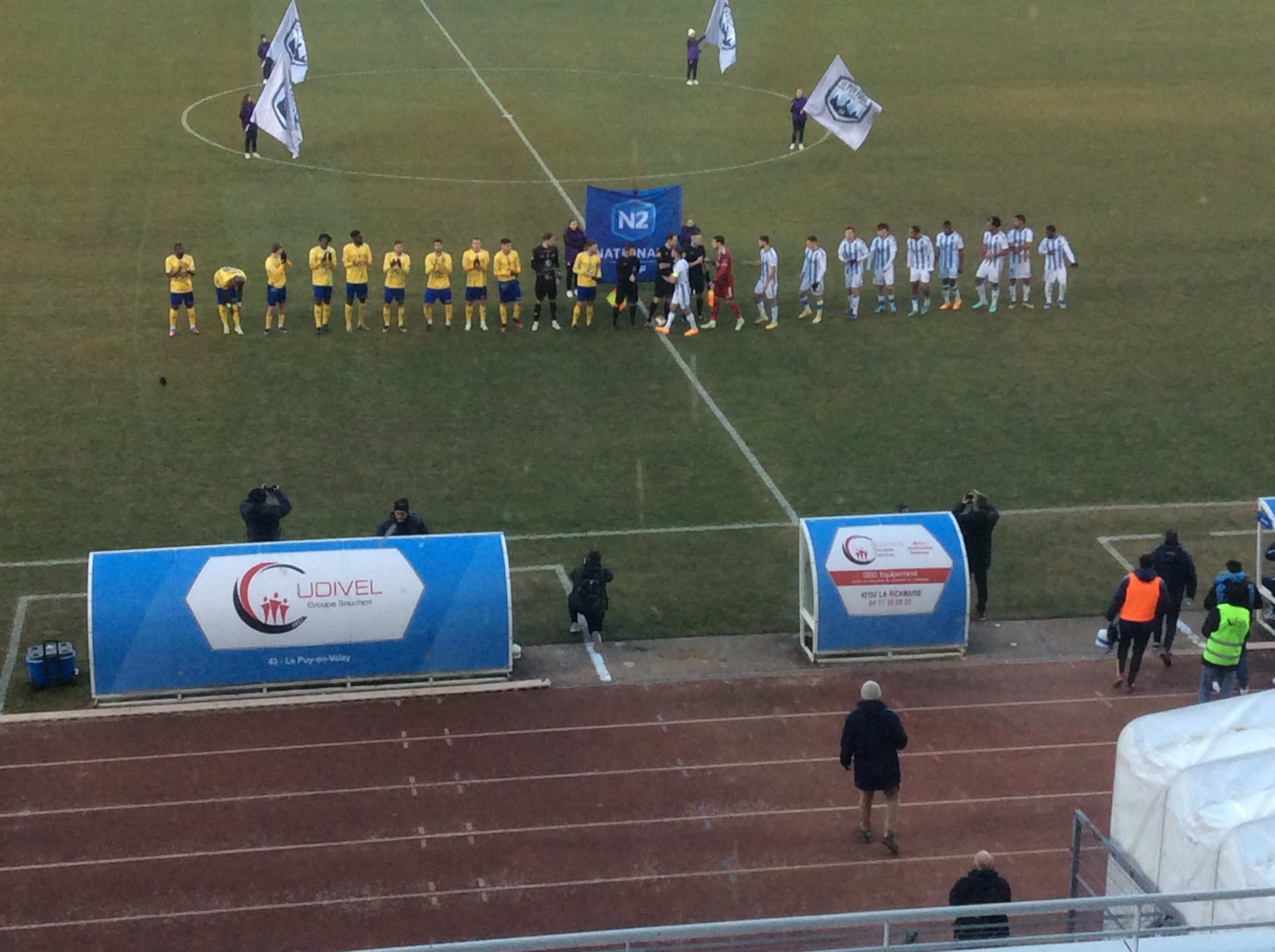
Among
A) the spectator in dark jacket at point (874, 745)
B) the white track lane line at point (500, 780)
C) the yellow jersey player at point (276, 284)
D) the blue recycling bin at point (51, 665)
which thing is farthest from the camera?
the yellow jersey player at point (276, 284)

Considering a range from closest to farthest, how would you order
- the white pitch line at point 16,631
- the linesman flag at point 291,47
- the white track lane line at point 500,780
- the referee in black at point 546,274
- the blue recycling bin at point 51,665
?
the white track lane line at point 500,780 < the blue recycling bin at point 51,665 < the white pitch line at point 16,631 < the referee in black at point 546,274 < the linesman flag at point 291,47

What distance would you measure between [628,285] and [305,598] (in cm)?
1211

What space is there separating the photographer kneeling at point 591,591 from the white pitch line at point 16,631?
16.9 feet

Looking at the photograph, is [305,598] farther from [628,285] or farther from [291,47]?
[291,47]

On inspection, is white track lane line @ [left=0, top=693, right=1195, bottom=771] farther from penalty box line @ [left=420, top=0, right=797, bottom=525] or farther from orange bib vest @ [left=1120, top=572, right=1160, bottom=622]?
penalty box line @ [left=420, top=0, right=797, bottom=525]

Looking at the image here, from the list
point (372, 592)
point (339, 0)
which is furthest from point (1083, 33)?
point (372, 592)

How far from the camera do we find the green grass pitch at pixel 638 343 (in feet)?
68.5

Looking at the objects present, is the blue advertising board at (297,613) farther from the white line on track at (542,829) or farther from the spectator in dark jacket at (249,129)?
the spectator in dark jacket at (249,129)

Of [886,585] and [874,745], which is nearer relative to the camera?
[874,745]

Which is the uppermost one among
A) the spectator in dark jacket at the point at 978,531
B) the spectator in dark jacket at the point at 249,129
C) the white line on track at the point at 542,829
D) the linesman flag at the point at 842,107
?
the spectator in dark jacket at the point at 249,129

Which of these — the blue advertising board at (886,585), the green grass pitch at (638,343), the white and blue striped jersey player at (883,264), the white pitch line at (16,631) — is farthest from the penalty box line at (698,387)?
the white pitch line at (16,631)

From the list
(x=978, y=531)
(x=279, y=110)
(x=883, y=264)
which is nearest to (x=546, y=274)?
(x=883, y=264)

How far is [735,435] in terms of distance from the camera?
76.8 ft

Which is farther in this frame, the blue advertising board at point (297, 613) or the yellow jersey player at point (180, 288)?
the yellow jersey player at point (180, 288)
